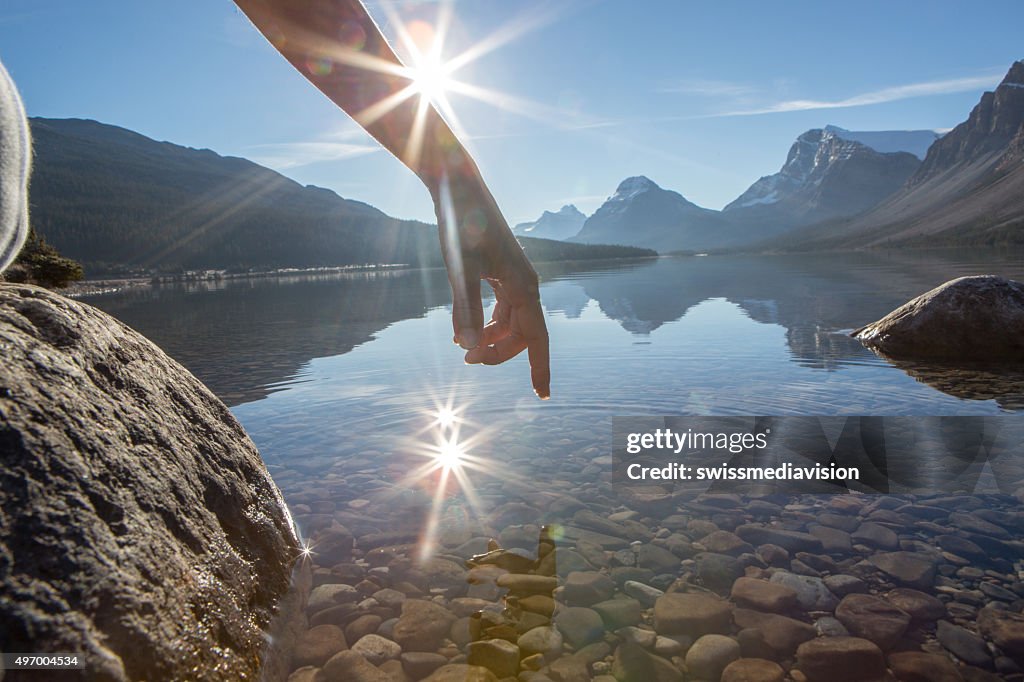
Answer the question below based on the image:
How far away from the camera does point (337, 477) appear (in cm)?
613

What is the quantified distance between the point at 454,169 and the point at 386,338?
638 inches

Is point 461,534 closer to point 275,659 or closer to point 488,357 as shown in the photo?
point 275,659

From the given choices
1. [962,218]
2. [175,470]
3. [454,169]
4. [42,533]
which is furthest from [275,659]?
[962,218]

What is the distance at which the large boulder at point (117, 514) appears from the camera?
173 cm

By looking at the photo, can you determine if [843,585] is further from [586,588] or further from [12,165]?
[12,165]

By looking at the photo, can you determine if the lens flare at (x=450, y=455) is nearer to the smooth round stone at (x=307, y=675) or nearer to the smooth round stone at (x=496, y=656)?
the smooth round stone at (x=496, y=656)

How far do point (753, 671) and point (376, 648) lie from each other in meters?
2.03

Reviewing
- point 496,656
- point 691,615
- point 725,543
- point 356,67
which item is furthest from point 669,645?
point 356,67

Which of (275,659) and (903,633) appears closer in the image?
(275,659)

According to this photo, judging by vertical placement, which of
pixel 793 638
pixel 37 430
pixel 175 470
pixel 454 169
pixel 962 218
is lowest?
pixel 793 638

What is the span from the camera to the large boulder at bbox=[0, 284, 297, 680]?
173 centimetres

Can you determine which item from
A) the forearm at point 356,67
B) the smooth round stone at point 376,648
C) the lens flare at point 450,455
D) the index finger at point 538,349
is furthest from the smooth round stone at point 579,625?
the lens flare at point 450,455

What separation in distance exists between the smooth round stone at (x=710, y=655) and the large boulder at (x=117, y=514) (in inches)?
85.9

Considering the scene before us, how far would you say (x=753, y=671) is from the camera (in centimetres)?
305
